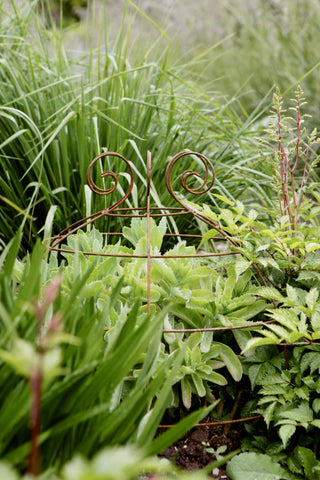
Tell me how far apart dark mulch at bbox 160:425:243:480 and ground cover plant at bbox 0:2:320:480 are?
2 centimetres

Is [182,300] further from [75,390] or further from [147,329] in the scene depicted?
[75,390]

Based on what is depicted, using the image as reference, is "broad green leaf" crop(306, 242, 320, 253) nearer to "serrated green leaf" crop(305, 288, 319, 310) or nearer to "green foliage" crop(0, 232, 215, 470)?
"serrated green leaf" crop(305, 288, 319, 310)

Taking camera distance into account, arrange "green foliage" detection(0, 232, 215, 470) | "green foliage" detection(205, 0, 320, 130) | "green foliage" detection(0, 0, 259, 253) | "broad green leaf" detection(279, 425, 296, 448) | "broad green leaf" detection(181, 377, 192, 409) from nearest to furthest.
Answer: "green foliage" detection(0, 232, 215, 470) < "broad green leaf" detection(279, 425, 296, 448) < "broad green leaf" detection(181, 377, 192, 409) < "green foliage" detection(0, 0, 259, 253) < "green foliage" detection(205, 0, 320, 130)

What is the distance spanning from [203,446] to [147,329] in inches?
18.9

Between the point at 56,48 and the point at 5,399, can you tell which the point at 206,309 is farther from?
the point at 56,48

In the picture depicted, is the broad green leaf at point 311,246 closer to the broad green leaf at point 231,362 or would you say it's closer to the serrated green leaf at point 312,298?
the serrated green leaf at point 312,298

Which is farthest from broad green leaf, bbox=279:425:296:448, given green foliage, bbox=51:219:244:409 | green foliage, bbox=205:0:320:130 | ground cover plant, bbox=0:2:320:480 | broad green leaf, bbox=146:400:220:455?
green foliage, bbox=205:0:320:130

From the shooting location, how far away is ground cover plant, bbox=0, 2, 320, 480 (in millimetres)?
694

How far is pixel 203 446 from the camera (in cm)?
121

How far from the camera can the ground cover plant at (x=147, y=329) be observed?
2.28ft

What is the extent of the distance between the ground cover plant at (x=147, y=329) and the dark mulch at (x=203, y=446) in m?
0.02

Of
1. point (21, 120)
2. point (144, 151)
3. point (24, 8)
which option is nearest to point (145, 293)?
point (144, 151)

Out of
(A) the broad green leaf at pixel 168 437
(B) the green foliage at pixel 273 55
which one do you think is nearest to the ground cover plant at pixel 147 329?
(A) the broad green leaf at pixel 168 437

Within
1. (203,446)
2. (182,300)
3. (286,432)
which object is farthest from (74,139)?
(286,432)
